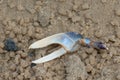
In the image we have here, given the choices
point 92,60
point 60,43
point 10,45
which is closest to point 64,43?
point 60,43

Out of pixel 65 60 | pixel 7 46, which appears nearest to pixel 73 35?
pixel 65 60

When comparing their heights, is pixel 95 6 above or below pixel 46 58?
above

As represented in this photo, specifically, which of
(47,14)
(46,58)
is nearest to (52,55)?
(46,58)

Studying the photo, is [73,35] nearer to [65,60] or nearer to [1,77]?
[65,60]

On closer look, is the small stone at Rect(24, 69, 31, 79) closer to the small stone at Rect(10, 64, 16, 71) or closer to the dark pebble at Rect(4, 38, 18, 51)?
the small stone at Rect(10, 64, 16, 71)

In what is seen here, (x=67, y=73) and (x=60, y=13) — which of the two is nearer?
(x=67, y=73)

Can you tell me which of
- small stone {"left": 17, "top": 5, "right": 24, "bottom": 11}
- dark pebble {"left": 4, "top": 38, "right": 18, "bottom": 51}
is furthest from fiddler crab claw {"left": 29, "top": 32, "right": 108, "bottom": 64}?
small stone {"left": 17, "top": 5, "right": 24, "bottom": 11}

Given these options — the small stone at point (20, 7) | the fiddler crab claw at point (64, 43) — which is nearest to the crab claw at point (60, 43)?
the fiddler crab claw at point (64, 43)
